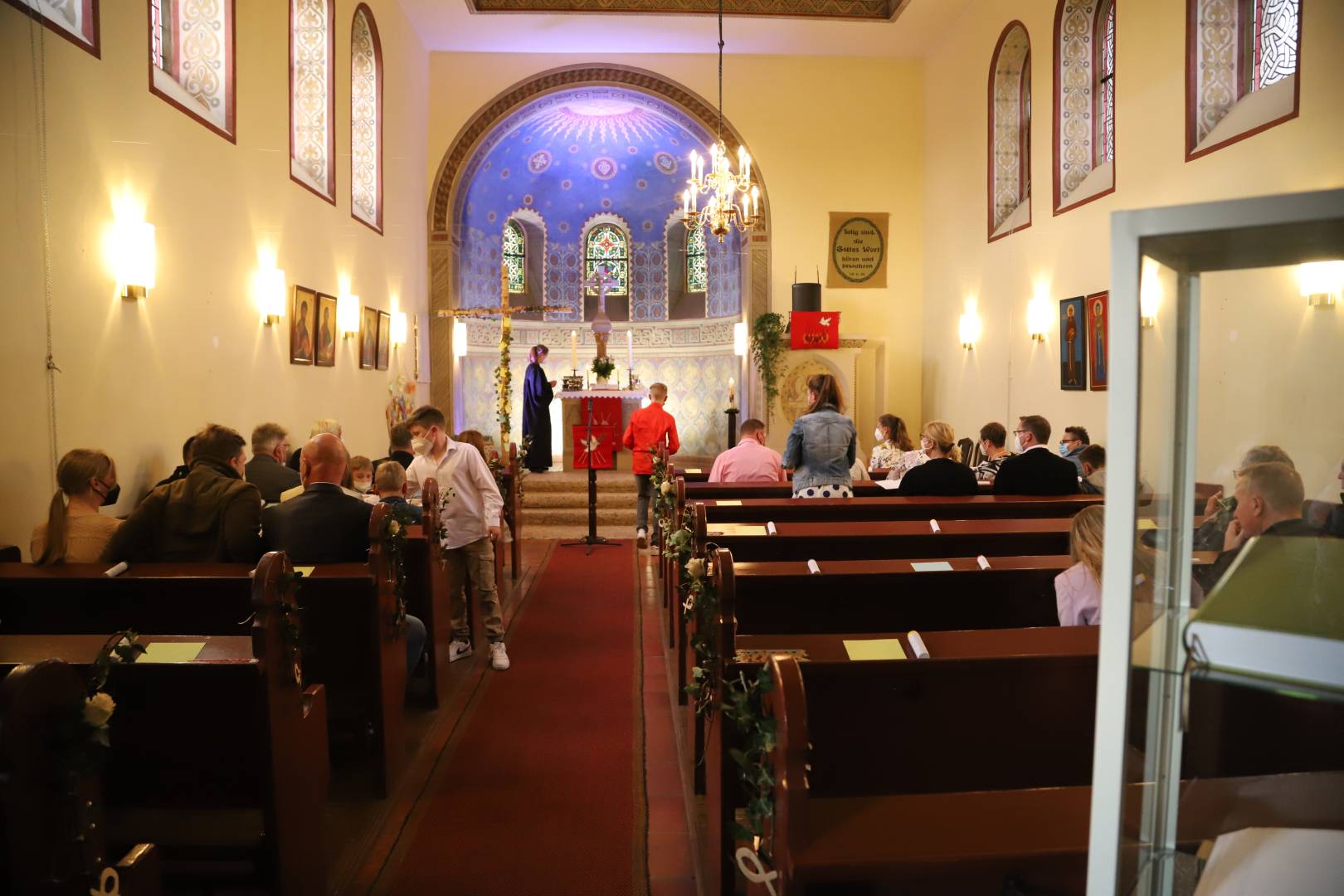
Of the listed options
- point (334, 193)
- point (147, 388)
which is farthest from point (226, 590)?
point (334, 193)

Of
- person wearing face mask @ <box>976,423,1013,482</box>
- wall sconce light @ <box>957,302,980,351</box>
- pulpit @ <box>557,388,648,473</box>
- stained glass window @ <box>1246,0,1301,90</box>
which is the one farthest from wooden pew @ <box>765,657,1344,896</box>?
pulpit @ <box>557,388,648,473</box>

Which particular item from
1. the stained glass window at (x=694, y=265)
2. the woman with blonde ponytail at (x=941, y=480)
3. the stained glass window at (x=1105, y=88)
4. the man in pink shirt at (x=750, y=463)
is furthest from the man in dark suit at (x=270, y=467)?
the stained glass window at (x=694, y=265)

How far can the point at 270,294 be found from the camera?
725 centimetres

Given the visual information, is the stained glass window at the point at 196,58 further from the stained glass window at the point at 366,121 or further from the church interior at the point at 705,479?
the stained glass window at the point at 366,121

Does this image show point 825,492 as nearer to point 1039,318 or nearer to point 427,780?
point 427,780

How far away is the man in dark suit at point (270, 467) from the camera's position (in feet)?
18.5

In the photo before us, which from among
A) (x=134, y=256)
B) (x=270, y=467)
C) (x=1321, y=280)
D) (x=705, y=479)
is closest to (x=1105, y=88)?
(x=705, y=479)

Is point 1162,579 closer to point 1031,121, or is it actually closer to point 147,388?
point 147,388

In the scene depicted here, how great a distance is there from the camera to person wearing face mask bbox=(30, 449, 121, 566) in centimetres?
384

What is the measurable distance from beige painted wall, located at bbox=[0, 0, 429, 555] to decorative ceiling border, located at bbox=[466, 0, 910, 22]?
→ 291cm

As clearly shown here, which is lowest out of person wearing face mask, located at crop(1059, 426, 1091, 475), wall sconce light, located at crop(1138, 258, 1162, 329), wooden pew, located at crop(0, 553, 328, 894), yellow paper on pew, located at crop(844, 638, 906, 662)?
wooden pew, located at crop(0, 553, 328, 894)

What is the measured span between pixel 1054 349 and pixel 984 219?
2.53 meters

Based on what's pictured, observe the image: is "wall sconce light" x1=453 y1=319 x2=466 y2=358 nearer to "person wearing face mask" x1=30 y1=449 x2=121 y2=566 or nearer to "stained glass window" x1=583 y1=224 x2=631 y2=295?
"stained glass window" x1=583 y1=224 x2=631 y2=295

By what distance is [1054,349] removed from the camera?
897 centimetres
